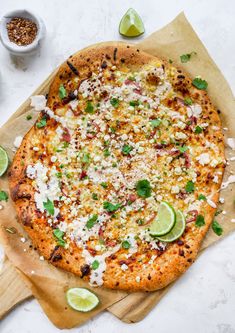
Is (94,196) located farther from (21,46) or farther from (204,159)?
(21,46)

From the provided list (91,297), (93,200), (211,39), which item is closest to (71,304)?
(91,297)

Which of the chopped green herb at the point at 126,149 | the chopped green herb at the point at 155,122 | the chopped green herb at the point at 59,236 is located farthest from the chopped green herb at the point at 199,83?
the chopped green herb at the point at 59,236

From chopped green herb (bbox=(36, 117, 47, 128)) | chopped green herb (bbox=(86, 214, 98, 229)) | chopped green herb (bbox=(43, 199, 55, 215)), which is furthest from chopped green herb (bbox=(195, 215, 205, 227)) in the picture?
chopped green herb (bbox=(36, 117, 47, 128))

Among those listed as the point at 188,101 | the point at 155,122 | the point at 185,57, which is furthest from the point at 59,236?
the point at 185,57

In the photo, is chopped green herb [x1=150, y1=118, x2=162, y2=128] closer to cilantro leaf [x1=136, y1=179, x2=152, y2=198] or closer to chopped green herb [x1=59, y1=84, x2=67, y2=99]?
cilantro leaf [x1=136, y1=179, x2=152, y2=198]

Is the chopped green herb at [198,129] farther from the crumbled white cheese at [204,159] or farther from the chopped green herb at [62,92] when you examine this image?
the chopped green herb at [62,92]
